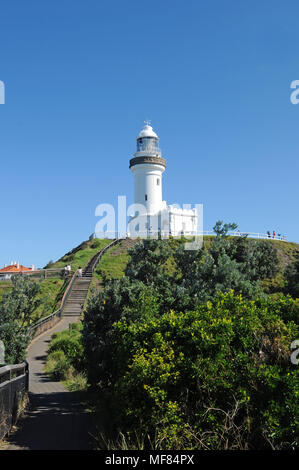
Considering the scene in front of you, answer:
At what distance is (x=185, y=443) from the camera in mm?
7160

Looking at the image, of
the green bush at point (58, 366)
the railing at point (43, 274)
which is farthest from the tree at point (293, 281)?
the railing at point (43, 274)

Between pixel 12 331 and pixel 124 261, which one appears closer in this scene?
pixel 12 331

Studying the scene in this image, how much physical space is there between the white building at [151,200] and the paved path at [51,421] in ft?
134

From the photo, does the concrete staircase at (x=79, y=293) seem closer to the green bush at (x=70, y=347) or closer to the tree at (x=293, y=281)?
the green bush at (x=70, y=347)

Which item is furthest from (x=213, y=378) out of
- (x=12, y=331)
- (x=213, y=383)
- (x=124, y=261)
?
(x=124, y=261)

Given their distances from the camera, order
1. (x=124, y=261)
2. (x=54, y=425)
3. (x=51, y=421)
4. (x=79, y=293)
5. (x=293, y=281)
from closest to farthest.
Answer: (x=54, y=425), (x=51, y=421), (x=293, y=281), (x=79, y=293), (x=124, y=261)

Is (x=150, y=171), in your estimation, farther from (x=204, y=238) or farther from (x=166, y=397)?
(x=166, y=397)

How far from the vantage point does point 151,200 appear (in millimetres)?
58250

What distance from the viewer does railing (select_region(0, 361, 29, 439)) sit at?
29.9ft

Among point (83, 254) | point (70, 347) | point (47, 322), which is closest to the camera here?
point (70, 347)

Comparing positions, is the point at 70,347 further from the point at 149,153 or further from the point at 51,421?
the point at 149,153

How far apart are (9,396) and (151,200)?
49.2m

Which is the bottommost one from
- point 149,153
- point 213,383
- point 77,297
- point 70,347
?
point 70,347

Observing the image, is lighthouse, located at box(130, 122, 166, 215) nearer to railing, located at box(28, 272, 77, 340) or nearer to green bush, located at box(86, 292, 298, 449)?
railing, located at box(28, 272, 77, 340)
